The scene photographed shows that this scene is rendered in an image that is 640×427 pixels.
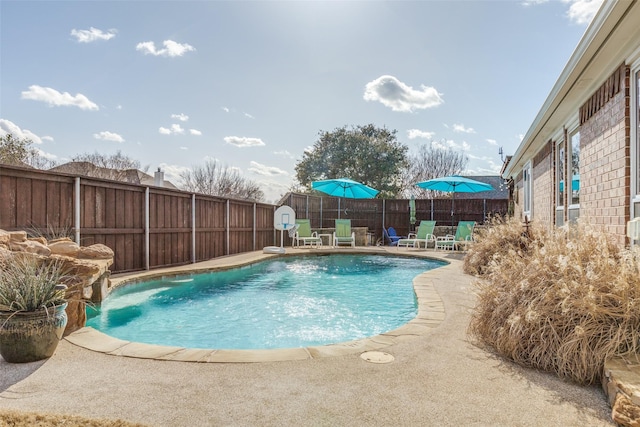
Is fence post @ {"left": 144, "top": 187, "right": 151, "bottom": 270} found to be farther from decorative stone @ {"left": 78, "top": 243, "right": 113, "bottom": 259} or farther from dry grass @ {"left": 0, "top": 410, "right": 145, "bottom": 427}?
dry grass @ {"left": 0, "top": 410, "right": 145, "bottom": 427}

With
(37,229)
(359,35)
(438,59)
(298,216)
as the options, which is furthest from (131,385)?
(298,216)

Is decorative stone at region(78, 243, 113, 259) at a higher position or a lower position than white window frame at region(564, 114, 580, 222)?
lower

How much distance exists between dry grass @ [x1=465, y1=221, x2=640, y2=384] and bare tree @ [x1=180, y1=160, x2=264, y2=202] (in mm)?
26731

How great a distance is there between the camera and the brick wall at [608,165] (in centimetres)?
356

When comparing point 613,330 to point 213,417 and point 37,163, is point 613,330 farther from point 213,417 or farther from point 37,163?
point 37,163

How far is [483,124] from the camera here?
15164 mm

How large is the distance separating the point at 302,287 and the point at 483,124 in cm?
1181

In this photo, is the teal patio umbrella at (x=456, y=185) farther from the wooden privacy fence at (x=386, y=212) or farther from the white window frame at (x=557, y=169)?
the white window frame at (x=557, y=169)

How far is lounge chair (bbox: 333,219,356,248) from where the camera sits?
13.8 m

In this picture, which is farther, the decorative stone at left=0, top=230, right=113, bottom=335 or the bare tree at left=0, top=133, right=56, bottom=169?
the bare tree at left=0, top=133, right=56, bottom=169

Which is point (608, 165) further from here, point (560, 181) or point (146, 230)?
point (146, 230)

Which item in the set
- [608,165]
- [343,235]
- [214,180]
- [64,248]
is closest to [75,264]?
[64,248]

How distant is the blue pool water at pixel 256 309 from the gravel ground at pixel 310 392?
1477 millimetres

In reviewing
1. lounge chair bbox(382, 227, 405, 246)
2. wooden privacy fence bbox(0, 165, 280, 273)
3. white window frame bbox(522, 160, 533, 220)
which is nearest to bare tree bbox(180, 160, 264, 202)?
lounge chair bbox(382, 227, 405, 246)
